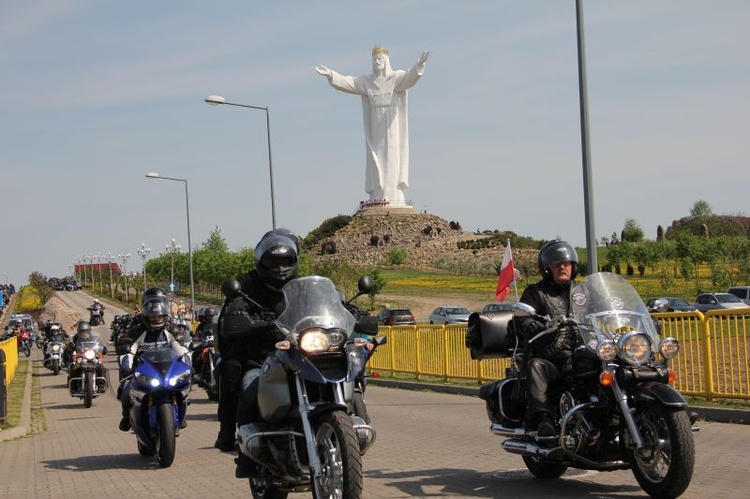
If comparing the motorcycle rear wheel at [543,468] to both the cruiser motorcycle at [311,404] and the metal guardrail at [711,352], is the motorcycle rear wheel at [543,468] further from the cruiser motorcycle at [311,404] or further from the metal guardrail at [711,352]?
the metal guardrail at [711,352]

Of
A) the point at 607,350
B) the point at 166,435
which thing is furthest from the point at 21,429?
the point at 607,350

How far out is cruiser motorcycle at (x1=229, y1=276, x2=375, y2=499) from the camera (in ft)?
20.2

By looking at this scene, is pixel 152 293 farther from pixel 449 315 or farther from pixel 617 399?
pixel 449 315

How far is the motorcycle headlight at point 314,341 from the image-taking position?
20.7 feet

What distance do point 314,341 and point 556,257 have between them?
9.08ft

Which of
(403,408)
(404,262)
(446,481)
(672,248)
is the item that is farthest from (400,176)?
(446,481)

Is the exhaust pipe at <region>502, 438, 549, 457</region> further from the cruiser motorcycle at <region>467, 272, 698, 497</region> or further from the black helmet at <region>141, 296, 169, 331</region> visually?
the black helmet at <region>141, 296, 169, 331</region>

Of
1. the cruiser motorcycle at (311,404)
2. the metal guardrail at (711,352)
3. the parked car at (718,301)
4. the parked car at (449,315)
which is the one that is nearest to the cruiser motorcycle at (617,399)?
the cruiser motorcycle at (311,404)

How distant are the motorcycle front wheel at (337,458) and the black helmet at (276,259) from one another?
1552 millimetres

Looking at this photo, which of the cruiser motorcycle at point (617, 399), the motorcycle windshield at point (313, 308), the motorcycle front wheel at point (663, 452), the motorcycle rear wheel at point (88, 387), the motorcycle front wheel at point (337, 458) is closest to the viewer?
the motorcycle front wheel at point (337, 458)

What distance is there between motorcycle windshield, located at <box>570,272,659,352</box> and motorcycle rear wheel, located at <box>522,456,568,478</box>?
1.46 m

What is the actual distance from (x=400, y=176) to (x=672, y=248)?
34810mm

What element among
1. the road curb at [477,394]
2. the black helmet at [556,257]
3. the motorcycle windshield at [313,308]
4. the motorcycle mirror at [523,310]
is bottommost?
the road curb at [477,394]

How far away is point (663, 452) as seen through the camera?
23.3 ft
